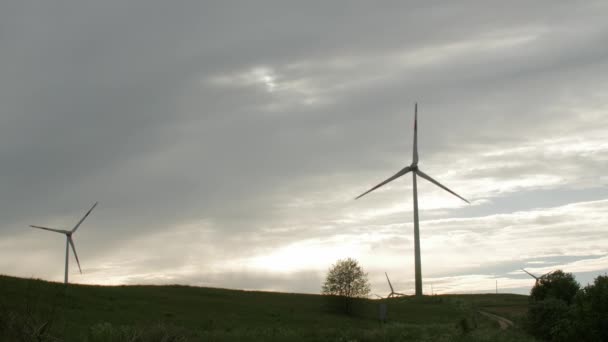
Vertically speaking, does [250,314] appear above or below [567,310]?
below

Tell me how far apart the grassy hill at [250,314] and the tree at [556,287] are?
22.5 ft

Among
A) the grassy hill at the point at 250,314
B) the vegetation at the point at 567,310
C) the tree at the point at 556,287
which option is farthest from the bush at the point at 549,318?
the tree at the point at 556,287

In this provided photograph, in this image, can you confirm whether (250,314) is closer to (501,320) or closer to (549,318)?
(501,320)

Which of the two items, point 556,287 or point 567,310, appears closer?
point 567,310

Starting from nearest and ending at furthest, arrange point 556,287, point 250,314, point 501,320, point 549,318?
1. point 549,318
2. point 556,287
3. point 250,314
4. point 501,320

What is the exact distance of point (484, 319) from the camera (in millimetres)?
103125

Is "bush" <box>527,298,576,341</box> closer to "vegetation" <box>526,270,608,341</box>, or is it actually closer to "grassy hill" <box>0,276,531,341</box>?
"vegetation" <box>526,270,608,341</box>

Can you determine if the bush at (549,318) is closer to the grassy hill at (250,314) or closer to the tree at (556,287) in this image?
the grassy hill at (250,314)

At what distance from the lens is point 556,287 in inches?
3595

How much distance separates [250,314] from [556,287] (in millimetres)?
42003

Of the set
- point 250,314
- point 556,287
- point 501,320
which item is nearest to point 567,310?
point 556,287

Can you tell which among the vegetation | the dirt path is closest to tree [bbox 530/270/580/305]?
the vegetation

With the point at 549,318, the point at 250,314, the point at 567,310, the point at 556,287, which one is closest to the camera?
the point at 567,310

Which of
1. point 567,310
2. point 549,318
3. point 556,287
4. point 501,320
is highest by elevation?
point 556,287
